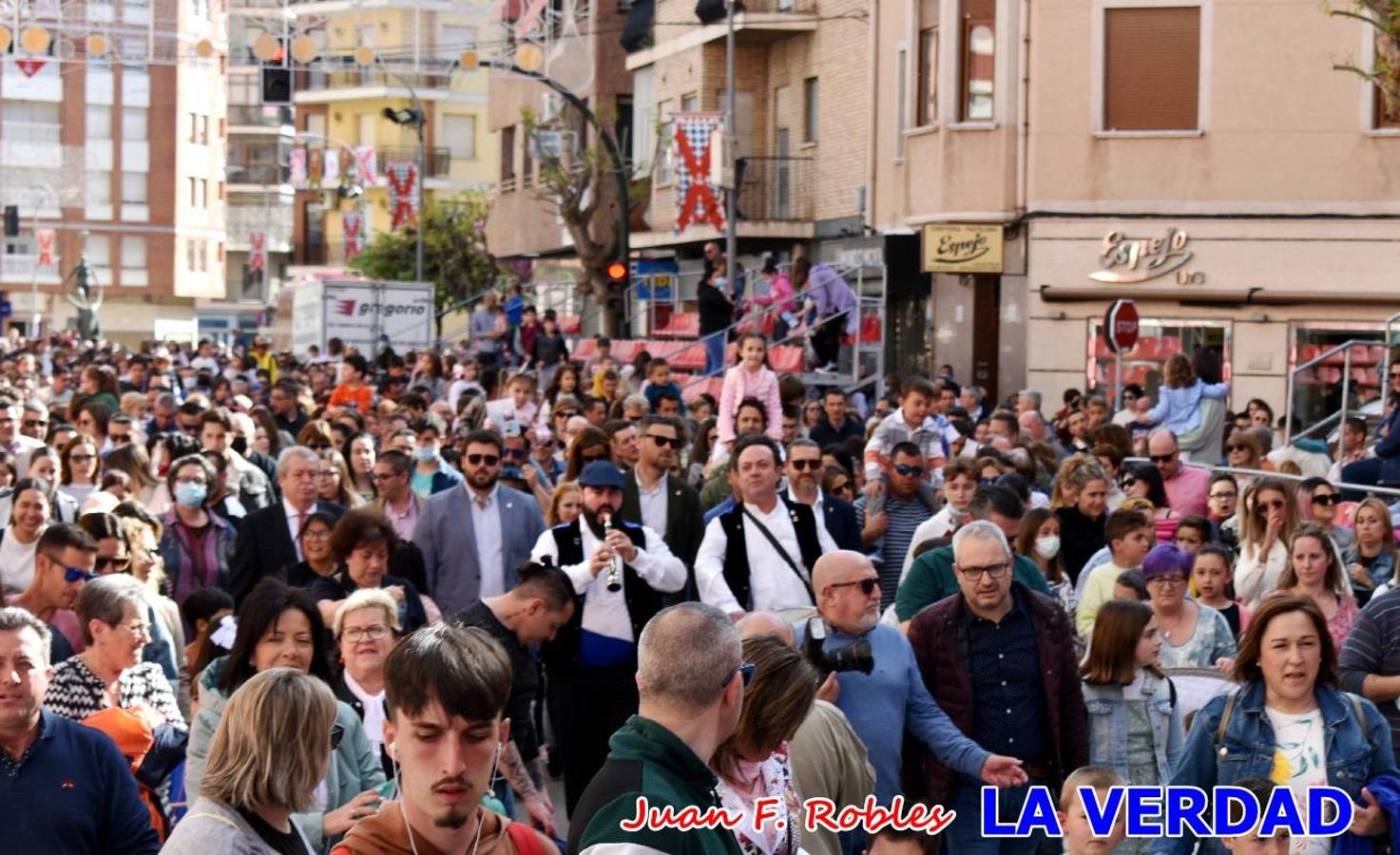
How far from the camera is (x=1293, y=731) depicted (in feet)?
24.2

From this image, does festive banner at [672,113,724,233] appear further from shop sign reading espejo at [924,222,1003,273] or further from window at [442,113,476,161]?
window at [442,113,476,161]

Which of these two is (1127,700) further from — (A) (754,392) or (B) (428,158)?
(B) (428,158)

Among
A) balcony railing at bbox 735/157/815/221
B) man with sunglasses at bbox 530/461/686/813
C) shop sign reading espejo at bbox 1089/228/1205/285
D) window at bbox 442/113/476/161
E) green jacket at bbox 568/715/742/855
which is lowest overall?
man with sunglasses at bbox 530/461/686/813

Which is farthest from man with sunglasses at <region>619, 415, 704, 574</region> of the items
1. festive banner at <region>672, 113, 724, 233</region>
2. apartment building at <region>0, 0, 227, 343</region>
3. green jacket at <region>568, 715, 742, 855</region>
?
apartment building at <region>0, 0, 227, 343</region>

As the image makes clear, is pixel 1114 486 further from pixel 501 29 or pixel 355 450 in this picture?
pixel 501 29

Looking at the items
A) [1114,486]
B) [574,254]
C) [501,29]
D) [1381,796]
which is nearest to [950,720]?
[1381,796]

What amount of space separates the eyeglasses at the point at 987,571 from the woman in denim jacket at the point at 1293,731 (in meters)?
1.31

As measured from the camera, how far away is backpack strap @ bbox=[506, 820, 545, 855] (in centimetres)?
485

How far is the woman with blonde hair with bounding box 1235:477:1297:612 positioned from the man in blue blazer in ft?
12.3

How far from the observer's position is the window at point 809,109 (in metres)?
37.6

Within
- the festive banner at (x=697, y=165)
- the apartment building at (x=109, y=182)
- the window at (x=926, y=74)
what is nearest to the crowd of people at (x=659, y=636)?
the window at (x=926, y=74)

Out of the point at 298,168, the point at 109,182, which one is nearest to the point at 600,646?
the point at 298,168

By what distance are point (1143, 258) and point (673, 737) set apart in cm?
2444

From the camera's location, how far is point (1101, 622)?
9.02m
